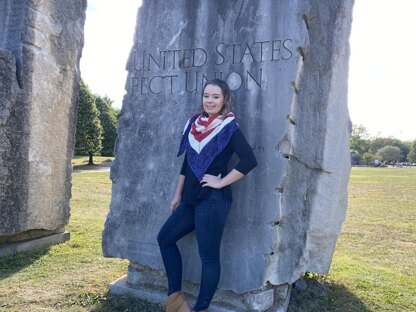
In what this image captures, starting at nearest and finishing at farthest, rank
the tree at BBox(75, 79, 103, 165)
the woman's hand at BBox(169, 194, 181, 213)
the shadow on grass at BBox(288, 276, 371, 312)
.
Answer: the woman's hand at BBox(169, 194, 181, 213)
the shadow on grass at BBox(288, 276, 371, 312)
the tree at BBox(75, 79, 103, 165)

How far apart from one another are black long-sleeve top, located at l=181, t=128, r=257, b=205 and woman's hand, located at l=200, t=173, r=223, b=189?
57 mm

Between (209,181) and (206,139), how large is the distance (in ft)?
1.12

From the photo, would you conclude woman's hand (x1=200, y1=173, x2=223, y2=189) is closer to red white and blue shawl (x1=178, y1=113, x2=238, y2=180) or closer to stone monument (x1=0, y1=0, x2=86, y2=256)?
red white and blue shawl (x1=178, y1=113, x2=238, y2=180)

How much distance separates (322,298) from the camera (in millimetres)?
4293

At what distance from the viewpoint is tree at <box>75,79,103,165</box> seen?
2491cm

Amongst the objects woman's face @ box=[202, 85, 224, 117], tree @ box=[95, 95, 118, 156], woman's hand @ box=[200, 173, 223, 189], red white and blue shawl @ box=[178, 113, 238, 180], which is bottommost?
woman's hand @ box=[200, 173, 223, 189]

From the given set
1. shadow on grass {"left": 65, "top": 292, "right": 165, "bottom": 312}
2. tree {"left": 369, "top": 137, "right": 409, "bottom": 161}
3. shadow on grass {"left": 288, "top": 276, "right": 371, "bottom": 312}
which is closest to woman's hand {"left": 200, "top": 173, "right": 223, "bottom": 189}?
shadow on grass {"left": 65, "top": 292, "right": 165, "bottom": 312}

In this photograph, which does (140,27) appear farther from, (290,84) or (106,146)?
(106,146)

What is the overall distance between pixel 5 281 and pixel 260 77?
334cm

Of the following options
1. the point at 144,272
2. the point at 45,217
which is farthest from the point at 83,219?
the point at 144,272

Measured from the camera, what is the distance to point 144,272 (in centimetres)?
432

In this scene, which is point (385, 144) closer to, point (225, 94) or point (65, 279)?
point (65, 279)

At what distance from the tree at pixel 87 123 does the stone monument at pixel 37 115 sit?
740 inches

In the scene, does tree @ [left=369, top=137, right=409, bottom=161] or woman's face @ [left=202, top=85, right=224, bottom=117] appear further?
tree @ [left=369, top=137, right=409, bottom=161]
